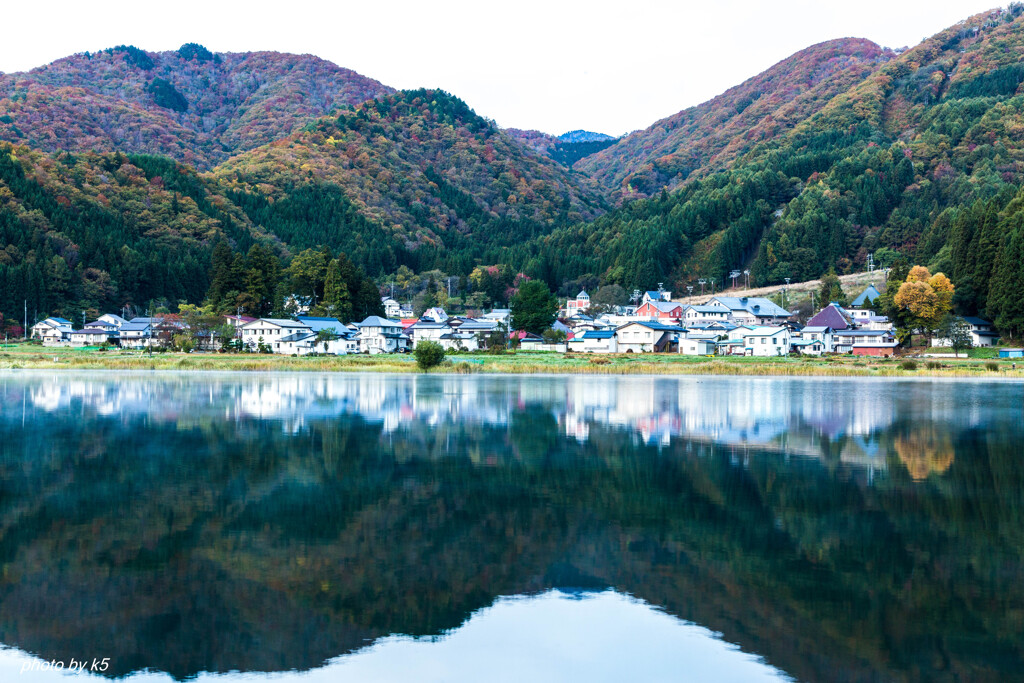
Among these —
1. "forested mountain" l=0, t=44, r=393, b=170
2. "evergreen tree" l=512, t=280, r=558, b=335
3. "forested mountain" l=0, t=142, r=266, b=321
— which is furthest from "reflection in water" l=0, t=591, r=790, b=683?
"forested mountain" l=0, t=44, r=393, b=170

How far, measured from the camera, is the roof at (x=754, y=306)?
66000 millimetres

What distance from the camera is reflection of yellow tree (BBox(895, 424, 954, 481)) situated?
43.0ft

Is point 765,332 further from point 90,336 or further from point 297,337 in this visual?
point 90,336

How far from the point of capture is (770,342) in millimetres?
54125

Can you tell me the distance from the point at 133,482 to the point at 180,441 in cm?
414

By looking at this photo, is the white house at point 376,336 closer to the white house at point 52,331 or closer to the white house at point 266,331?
the white house at point 266,331

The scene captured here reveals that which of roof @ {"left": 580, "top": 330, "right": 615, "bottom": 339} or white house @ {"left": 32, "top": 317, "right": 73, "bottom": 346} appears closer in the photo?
roof @ {"left": 580, "top": 330, "right": 615, "bottom": 339}

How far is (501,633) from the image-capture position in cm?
644

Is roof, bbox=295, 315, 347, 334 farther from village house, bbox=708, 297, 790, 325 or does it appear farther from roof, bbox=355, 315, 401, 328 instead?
village house, bbox=708, 297, 790, 325

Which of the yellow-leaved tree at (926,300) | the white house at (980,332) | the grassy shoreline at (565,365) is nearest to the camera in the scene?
the grassy shoreline at (565,365)

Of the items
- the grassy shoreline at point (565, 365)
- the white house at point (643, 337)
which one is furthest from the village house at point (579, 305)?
the grassy shoreline at point (565, 365)

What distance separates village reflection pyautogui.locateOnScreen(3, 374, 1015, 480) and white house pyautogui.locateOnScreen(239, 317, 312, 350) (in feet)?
65.9

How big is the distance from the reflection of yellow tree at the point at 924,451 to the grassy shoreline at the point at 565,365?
22101mm

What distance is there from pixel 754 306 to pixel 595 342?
15622mm
